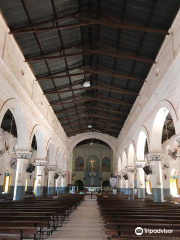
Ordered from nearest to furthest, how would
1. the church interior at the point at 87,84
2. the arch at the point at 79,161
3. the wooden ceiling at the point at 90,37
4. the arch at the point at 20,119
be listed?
the church interior at the point at 87,84, the wooden ceiling at the point at 90,37, the arch at the point at 20,119, the arch at the point at 79,161

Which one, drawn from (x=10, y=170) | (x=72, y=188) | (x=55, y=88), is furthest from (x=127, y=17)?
(x=72, y=188)

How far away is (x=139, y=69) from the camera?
13.5 metres

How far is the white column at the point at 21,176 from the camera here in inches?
498

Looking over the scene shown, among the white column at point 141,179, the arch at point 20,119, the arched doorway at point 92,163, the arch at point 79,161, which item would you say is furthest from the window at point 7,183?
the arch at point 79,161

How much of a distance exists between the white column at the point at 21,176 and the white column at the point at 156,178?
7594 mm

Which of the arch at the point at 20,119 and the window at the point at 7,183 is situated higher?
the arch at the point at 20,119

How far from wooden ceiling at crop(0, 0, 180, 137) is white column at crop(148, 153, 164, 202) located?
15.7 feet

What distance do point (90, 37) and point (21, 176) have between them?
910 cm

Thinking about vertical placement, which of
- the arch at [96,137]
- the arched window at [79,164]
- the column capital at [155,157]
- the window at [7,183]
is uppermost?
the arch at [96,137]

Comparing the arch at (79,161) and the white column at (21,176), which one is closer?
the white column at (21,176)

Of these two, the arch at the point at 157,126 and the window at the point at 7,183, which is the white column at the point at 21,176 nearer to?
the arch at the point at 157,126

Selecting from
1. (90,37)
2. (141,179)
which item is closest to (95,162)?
(141,179)

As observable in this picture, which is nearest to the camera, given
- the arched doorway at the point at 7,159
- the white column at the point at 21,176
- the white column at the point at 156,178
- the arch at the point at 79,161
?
the white column at the point at 156,178

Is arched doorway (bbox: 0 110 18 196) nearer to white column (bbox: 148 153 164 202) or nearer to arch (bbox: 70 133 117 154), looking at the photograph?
arch (bbox: 70 133 117 154)
